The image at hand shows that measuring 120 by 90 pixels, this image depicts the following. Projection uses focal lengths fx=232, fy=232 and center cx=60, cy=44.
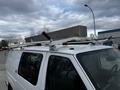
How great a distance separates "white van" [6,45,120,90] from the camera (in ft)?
9.83

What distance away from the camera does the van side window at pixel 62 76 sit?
300 cm

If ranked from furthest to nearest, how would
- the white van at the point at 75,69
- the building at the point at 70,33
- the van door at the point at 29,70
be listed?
1. the building at the point at 70,33
2. the van door at the point at 29,70
3. the white van at the point at 75,69

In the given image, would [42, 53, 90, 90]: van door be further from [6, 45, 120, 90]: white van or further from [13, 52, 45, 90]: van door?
[13, 52, 45, 90]: van door

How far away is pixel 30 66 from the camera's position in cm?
475

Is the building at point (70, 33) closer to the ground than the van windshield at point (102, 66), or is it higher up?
higher up

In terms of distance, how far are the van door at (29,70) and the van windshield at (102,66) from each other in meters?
1.01

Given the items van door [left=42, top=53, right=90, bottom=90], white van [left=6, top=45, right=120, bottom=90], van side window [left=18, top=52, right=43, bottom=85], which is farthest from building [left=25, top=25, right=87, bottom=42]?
van door [left=42, top=53, right=90, bottom=90]

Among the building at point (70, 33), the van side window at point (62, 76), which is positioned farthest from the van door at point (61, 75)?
the building at point (70, 33)

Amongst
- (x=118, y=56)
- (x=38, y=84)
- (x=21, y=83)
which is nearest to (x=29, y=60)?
(x=21, y=83)

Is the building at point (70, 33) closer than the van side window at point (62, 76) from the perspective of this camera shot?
No

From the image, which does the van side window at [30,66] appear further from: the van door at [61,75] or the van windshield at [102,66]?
the van windshield at [102,66]

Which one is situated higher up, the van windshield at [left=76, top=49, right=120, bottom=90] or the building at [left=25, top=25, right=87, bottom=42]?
the building at [left=25, top=25, right=87, bottom=42]

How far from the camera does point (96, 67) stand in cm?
332

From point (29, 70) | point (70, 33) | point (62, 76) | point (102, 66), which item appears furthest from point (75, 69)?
point (70, 33)
